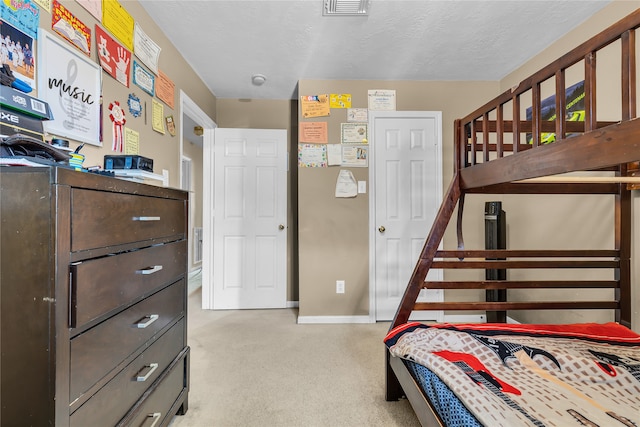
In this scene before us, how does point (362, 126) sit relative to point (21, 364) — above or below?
above

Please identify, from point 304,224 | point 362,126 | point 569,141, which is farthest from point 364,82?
point 569,141

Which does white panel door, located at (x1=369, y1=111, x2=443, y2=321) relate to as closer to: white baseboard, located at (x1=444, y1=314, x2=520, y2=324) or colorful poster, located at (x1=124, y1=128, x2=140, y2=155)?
white baseboard, located at (x1=444, y1=314, x2=520, y2=324)

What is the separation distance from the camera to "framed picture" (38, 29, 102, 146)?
3.62 ft

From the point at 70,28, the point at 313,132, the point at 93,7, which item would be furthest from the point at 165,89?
the point at 313,132

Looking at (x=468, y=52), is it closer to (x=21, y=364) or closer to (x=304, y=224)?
(x=304, y=224)

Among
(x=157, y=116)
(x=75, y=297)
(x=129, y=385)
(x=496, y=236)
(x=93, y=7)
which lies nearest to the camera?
(x=75, y=297)

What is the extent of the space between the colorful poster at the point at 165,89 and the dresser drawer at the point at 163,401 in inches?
64.4

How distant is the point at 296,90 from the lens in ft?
9.64

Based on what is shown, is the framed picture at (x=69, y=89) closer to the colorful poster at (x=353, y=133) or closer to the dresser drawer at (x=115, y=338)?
the dresser drawer at (x=115, y=338)

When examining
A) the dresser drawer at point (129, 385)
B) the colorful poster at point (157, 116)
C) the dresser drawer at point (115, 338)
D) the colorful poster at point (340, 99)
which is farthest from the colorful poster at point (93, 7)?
the colorful poster at point (340, 99)

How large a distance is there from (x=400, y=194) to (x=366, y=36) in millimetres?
1373

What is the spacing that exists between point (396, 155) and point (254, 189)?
1528 millimetres

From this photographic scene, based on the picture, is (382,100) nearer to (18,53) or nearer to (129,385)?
(18,53)

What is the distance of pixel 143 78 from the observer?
5.63 ft
